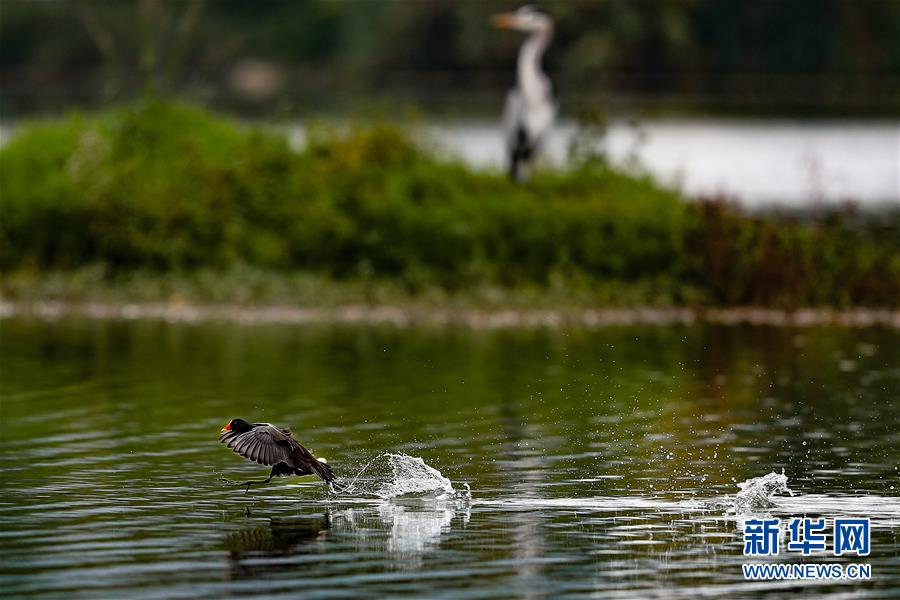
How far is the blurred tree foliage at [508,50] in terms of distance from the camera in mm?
83500

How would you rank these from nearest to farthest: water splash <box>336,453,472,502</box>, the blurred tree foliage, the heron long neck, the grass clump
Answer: water splash <box>336,453,472,502</box> → the grass clump → the heron long neck → the blurred tree foliage

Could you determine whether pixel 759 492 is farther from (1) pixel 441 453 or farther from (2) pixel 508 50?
(2) pixel 508 50

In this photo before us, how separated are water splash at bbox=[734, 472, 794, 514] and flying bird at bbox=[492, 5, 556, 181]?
13617mm

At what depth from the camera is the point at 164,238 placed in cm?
2550

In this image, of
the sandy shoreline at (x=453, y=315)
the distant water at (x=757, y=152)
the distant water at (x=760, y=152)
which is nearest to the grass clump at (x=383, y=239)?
the sandy shoreline at (x=453, y=315)

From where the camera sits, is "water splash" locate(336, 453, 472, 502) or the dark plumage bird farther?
"water splash" locate(336, 453, 472, 502)

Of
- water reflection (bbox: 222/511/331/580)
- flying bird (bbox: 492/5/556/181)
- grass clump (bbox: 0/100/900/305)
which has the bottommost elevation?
water reflection (bbox: 222/511/331/580)

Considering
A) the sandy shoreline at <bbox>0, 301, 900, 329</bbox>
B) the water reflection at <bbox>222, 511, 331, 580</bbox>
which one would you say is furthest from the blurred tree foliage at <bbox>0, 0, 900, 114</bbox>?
the water reflection at <bbox>222, 511, 331, 580</bbox>

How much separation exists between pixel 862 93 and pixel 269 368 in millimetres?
77805

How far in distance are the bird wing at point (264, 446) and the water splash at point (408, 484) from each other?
729mm

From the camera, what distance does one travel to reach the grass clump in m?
25.0

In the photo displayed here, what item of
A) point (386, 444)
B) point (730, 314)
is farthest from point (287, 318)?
point (386, 444)

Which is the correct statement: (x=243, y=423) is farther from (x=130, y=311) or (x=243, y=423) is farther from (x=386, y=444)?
(x=130, y=311)

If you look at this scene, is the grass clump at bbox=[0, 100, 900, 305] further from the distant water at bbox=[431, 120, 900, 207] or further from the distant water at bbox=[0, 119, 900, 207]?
the distant water at bbox=[431, 120, 900, 207]
